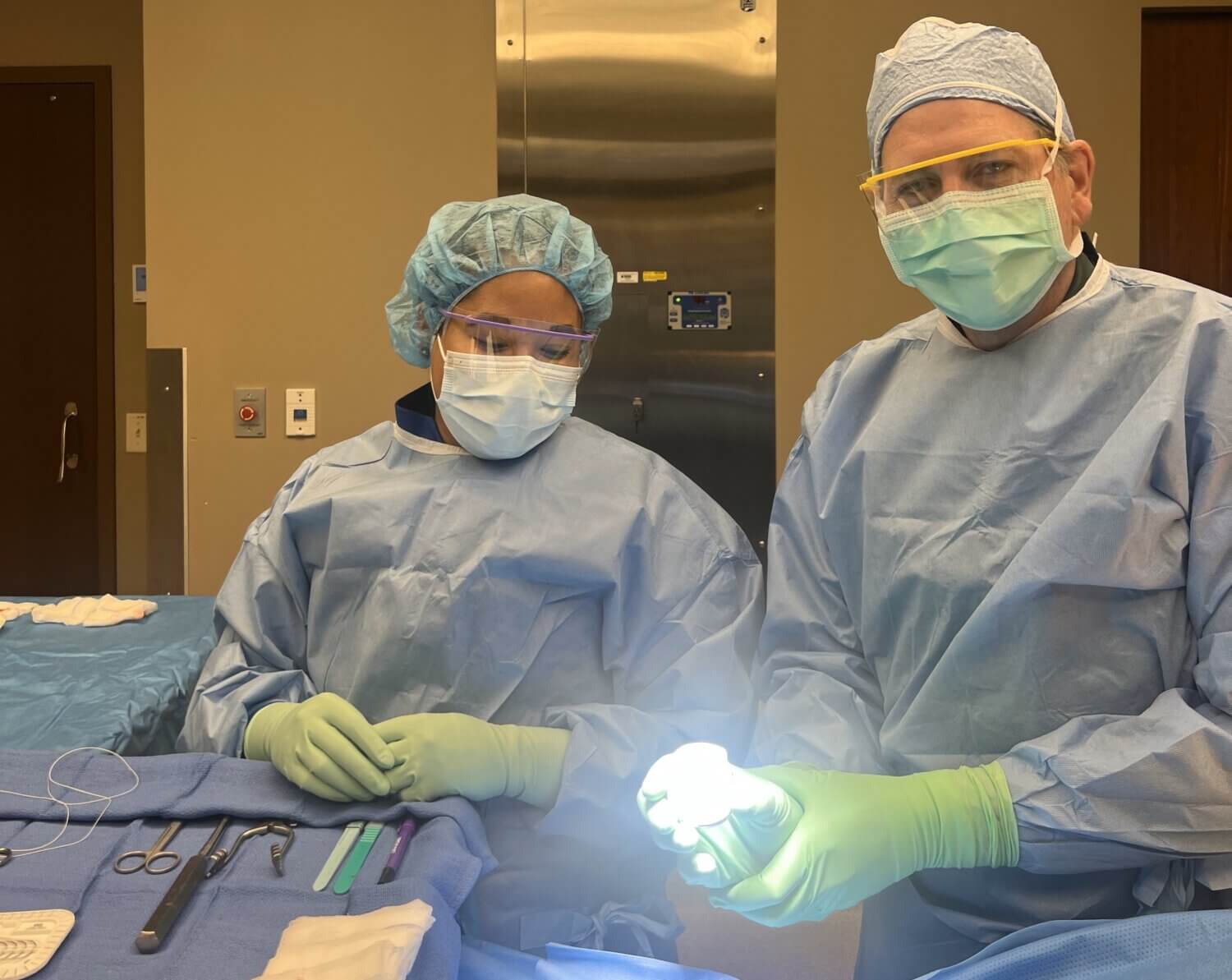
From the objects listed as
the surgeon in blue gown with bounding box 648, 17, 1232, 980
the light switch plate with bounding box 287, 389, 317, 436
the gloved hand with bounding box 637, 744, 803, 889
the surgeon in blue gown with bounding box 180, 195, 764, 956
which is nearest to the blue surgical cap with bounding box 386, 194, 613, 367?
the surgeon in blue gown with bounding box 180, 195, 764, 956

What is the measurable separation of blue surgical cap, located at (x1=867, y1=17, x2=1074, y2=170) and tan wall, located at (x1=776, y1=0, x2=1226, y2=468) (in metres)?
2.00

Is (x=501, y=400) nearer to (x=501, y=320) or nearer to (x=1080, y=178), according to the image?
(x=501, y=320)

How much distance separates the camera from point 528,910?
1.12 meters

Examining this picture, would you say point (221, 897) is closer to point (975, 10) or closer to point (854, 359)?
point (854, 359)

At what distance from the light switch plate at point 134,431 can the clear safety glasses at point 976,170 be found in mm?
3331

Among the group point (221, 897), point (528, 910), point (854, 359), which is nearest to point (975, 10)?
point (854, 359)

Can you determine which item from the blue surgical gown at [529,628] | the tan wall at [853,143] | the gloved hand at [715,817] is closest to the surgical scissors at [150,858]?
the blue surgical gown at [529,628]

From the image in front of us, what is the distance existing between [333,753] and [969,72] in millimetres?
944

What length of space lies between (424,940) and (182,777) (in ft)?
1.28

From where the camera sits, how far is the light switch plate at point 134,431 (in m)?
3.68

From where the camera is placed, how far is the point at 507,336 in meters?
1.29

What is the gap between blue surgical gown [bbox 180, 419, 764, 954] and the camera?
1120mm

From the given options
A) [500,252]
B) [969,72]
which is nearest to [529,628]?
[500,252]

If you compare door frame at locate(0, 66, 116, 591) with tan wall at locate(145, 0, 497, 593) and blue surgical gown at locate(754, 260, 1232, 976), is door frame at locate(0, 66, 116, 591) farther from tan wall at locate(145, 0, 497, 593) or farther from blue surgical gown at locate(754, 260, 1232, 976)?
blue surgical gown at locate(754, 260, 1232, 976)
